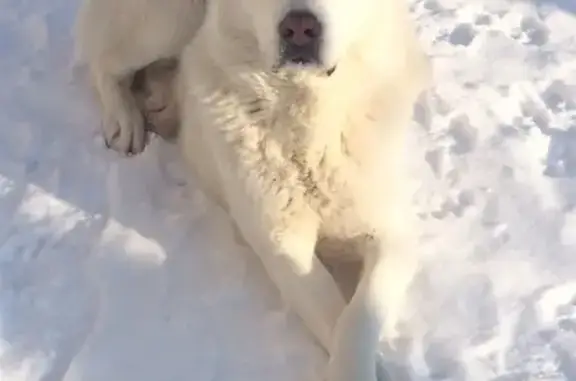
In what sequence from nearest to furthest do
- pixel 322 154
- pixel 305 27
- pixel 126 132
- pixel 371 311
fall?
pixel 305 27, pixel 371 311, pixel 322 154, pixel 126 132

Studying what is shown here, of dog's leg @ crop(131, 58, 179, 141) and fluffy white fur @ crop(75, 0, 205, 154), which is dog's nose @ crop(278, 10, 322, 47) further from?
dog's leg @ crop(131, 58, 179, 141)

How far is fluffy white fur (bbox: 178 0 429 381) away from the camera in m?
2.13

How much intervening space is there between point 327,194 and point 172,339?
548mm

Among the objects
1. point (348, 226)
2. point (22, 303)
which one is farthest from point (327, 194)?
point (22, 303)

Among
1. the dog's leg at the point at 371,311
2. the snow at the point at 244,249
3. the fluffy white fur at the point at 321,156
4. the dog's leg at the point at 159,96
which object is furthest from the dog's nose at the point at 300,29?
the dog's leg at the point at 159,96

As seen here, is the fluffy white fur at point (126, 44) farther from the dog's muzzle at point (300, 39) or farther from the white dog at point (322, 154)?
the dog's muzzle at point (300, 39)

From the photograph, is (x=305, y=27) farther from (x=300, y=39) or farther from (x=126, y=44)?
(x=126, y=44)

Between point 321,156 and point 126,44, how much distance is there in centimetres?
94

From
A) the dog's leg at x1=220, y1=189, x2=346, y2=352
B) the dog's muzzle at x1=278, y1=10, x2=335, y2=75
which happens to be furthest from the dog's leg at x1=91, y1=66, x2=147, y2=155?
the dog's muzzle at x1=278, y1=10, x2=335, y2=75

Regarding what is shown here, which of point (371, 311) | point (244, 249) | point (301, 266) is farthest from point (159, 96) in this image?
point (371, 311)

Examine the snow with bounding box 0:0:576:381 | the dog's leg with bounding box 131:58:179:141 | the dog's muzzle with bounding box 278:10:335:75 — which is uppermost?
the dog's muzzle with bounding box 278:10:335:75

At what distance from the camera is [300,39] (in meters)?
1.98

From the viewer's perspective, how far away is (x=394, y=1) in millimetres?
2135

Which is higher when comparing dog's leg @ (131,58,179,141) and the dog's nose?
the dog's nose
